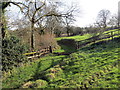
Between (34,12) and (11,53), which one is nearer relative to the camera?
(11,53)

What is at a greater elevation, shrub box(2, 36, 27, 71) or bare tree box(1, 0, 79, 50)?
bare tree box(1, 0, 79, 50)

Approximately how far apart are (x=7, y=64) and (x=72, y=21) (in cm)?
1247

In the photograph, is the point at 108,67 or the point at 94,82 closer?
the point at 94,82

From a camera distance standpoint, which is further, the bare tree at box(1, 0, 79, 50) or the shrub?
the bare tree at box(1, 0, 79, 50)

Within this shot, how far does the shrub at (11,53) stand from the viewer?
959cm

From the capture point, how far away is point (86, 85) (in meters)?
6.70

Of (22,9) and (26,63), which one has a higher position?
(22,9)

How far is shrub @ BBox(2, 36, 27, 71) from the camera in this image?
959cm

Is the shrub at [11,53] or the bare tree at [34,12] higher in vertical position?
the bare tree at [34,12]

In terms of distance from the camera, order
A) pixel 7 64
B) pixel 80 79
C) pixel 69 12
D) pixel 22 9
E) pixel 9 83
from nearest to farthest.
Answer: pixel 80 79 < pixel 9 83 < pixel 7 64 < pixel 22 9 < pixel 69 12

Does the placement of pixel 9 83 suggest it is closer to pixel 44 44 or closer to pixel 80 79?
pixel 80 79

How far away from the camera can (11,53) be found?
10352mm

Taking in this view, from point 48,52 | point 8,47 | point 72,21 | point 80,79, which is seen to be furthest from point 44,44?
point 80,79

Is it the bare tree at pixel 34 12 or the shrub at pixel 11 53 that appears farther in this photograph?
the bare tree at pixel 34 12
